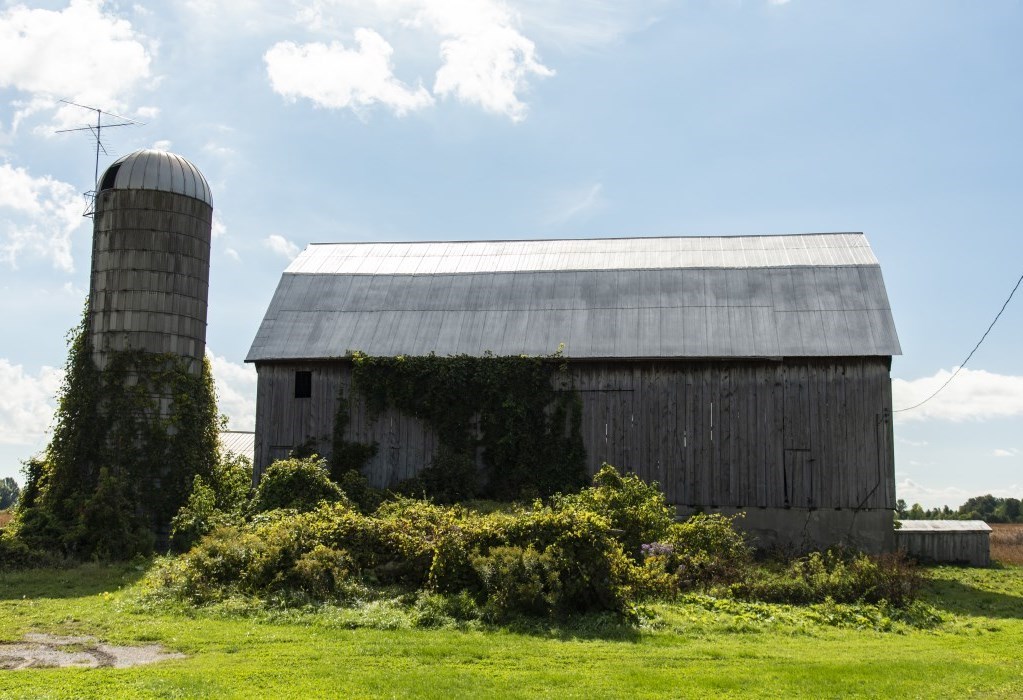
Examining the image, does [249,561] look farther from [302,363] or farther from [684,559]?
[302,363]

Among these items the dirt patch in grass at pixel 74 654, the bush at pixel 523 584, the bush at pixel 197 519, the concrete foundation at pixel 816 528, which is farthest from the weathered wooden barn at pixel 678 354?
the dirt patch in grass at pixel 74 654

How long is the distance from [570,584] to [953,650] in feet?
17.1

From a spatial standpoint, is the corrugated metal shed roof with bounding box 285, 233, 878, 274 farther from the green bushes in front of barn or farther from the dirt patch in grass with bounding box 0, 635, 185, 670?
the dirt patch in grass with bounding box 0, 635, 185, 670

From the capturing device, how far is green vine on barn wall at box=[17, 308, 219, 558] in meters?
24.3

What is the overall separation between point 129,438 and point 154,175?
722 centimetres

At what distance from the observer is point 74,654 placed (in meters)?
12.0

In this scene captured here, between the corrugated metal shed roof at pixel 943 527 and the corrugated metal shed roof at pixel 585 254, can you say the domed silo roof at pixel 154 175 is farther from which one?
the corrugated metal shed roof at pixel 943 527

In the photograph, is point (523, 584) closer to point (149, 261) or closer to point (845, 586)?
point (845, 586)

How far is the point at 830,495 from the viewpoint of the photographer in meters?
23.7

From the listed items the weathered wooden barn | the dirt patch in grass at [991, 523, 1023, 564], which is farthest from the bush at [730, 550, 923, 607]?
the dirt patch in grass at [991, 523, 1023, 564]

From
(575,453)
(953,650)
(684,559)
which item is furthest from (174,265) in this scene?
(953,650)

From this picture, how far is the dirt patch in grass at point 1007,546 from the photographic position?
95.6 ft

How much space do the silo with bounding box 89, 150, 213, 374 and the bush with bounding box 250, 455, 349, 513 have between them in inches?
218

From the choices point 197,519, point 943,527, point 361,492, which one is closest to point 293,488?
point 361,492
